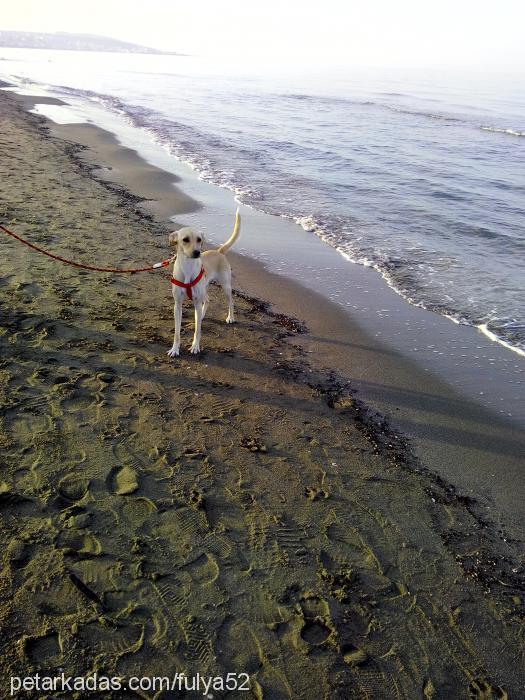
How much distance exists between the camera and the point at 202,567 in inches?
131

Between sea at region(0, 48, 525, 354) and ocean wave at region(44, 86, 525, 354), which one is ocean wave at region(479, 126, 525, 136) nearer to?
sea at region(0, 48, 525, 354)

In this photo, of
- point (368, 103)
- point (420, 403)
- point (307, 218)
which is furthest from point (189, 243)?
point (368, 103)

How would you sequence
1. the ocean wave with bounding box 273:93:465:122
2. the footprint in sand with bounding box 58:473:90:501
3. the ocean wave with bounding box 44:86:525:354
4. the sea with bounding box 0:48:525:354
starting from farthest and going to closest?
the ocean wave with bounding box 273:93:465:122, the sea with bounding box 0:48:525:354, the ocean wave with bounding box 44:86:525:354, the footprint in sand with bounding box 58:473:90:501

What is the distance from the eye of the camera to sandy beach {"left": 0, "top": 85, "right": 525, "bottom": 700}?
2.84 m

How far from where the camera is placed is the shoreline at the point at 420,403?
4512 millimetres

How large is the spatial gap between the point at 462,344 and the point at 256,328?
309 centimetres

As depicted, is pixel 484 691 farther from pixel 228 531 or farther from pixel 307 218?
pixel 307 218

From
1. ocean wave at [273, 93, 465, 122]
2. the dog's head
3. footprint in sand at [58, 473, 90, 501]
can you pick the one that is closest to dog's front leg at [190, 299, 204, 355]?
the dog's head

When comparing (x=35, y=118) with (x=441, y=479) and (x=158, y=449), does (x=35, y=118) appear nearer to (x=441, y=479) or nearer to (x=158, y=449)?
(x=158, y=449)

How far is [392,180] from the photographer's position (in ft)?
53.6

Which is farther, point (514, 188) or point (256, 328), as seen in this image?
point (514, 188)

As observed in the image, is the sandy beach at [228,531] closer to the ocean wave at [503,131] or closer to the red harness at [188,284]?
the red harness at [188,284]

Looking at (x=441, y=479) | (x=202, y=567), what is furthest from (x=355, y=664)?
(x=441, y=479)

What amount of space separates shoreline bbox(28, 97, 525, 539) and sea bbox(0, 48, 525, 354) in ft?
5.12
